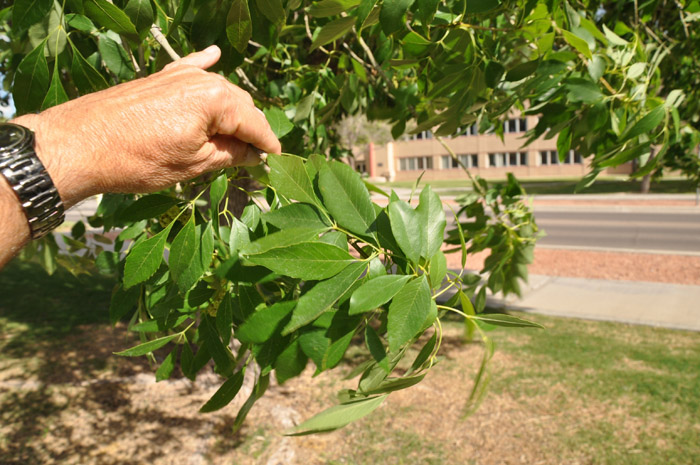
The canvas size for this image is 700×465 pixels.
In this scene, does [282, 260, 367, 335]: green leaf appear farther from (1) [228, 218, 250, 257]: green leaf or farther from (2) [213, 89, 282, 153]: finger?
(2) [213, 89, 282, 153]: finger

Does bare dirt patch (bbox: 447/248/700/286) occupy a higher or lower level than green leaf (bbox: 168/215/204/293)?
lower

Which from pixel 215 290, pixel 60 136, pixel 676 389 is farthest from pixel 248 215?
pixel 676 389

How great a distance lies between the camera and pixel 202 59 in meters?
1.24

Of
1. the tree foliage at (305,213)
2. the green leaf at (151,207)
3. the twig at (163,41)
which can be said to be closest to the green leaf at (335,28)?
the tree foliage at (305,213)

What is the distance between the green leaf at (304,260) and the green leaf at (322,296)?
0.04ft

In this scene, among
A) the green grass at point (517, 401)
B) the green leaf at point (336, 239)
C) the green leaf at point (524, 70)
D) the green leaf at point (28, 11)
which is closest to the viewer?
the green leaf at point (336, 239)

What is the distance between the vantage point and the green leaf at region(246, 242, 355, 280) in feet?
2.73

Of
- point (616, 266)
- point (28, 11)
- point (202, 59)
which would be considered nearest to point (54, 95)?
point (28, 11)

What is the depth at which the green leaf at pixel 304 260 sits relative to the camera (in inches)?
32.7

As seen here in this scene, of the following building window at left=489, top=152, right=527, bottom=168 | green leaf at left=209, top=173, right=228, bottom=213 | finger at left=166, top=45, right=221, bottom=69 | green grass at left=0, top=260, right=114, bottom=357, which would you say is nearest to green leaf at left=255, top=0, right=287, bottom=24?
finger at left=166, top=45, right=221, bottom=69

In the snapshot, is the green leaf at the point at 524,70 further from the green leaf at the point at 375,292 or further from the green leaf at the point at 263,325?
the green leaf at the point at 263,325

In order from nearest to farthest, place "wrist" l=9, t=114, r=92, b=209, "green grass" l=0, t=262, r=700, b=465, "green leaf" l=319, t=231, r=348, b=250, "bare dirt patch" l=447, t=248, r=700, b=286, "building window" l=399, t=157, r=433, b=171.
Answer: "green leaf" l=319, t=231, r=348, b=250 → "wrist" l=9, t=114, r=92, b=209 → "green grass" l=0, t=262, r=700, b=465 → "bare dirt patch" l=447, t=248, r=700, b=286 → "building window" l=399, t=157, r=433, b=171

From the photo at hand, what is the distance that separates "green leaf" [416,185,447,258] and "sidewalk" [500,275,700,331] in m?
6.68

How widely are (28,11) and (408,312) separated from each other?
113 centimetres
